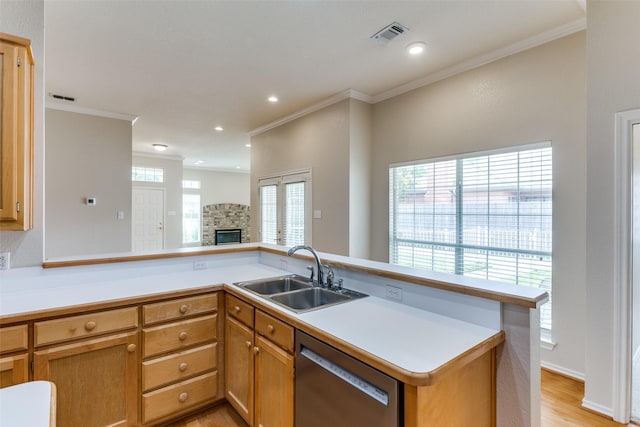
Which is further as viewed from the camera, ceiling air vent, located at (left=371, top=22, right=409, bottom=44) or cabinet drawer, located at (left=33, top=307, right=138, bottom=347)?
ceiling air vent, located at (left=371, top=22, right=409, bottom=44)

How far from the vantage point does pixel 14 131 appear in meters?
1.67

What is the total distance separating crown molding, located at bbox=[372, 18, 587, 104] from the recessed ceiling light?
54 cm

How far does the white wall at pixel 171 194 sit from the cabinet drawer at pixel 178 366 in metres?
6.91

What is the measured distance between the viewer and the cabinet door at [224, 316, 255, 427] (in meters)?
1.82

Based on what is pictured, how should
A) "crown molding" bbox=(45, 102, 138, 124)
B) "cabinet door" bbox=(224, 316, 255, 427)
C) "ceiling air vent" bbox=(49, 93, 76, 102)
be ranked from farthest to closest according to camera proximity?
"crown molding" bbox=(45, 102, 138, 124)
"ceiling air vent" bbox=(49, 93, 76, 102)
"cabinet door" bbox=(224, 316, 255, 427)

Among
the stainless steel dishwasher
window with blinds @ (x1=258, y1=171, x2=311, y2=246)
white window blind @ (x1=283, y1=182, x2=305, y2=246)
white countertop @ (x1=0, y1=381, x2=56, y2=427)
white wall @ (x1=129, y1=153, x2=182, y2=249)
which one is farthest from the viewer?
white wall @ (x1=129, y1=153, x2=182, y2=249)

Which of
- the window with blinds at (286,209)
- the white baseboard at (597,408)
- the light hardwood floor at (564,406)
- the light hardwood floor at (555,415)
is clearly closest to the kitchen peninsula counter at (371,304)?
the light hardwood floor at (555,415)

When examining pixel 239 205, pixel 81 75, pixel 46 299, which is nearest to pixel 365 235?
pixel 46 299

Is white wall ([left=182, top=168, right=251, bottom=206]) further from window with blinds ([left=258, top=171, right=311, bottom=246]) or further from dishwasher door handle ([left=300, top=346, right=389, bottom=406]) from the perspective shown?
dishwasher door handle ([left=300, top=346, right=389, bottom=406])

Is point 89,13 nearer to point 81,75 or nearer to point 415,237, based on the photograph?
point 81,75

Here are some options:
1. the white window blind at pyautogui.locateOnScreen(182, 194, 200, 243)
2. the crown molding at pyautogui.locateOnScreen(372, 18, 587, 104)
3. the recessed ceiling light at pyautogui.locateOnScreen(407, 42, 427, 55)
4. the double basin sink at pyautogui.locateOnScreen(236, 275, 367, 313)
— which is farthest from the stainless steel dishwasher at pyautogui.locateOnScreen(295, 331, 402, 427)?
the white window blind at pyautogui.locateOnScreen(182, 194, 200, 243)

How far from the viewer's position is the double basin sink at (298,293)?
73.7 inches

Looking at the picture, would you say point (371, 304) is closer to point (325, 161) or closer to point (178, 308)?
point (178, 308)

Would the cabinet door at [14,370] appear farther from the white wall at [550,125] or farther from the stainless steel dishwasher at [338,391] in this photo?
the white wall at [550,125]
